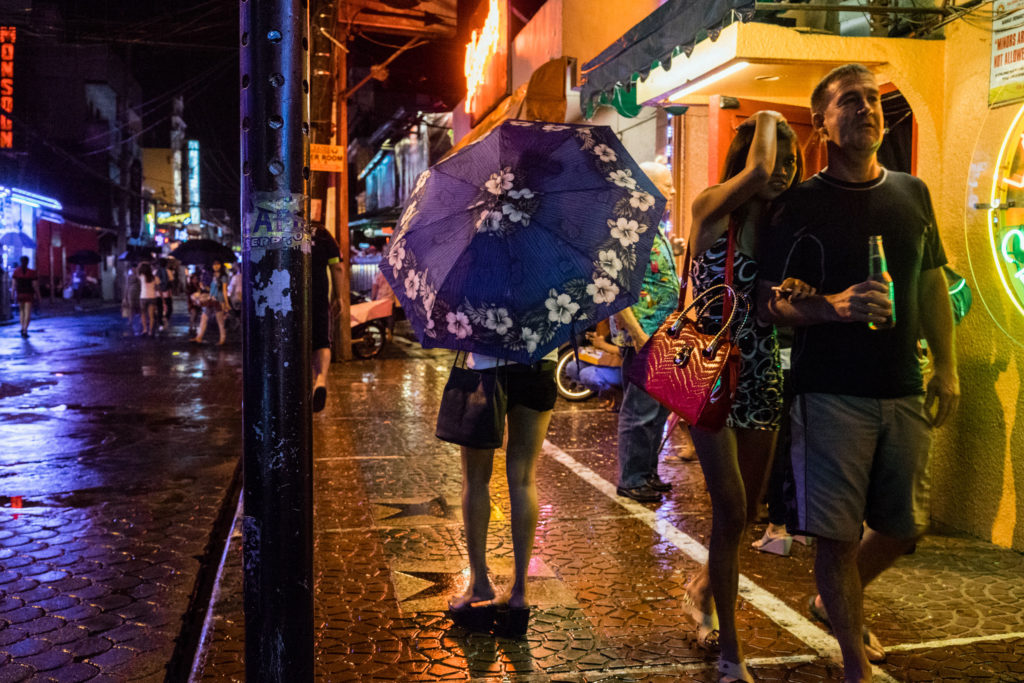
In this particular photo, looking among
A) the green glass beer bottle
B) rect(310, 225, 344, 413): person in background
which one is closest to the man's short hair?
the green glass beer bottle

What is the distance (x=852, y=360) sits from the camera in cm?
288

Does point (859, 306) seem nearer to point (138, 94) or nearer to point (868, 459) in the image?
point (868, 459)

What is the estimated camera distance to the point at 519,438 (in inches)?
144

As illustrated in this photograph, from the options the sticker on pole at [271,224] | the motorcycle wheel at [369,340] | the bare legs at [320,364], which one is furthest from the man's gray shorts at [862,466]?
the motorcycle wheel at [369,340]

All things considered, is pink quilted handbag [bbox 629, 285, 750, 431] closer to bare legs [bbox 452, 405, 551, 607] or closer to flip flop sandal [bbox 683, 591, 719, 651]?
bare legs [bbox 452, 405, 551, 607]

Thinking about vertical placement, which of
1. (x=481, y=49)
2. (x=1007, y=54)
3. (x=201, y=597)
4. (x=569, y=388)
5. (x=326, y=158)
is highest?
(x=481, y=49)

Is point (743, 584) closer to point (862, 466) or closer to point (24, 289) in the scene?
point (862, 466)

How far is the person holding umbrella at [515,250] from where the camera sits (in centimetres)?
323

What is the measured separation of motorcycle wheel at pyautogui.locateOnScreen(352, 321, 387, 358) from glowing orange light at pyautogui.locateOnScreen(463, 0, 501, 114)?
168 inches

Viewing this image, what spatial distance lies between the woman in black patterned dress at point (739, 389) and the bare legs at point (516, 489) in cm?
76

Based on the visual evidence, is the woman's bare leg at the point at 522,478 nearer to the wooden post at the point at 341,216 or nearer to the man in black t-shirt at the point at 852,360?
the man in black t-shirt at the point at 852,360

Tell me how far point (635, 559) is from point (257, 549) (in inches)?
103

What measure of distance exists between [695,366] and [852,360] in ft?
1.64

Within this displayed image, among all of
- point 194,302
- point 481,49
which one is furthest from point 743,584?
point 194,302
